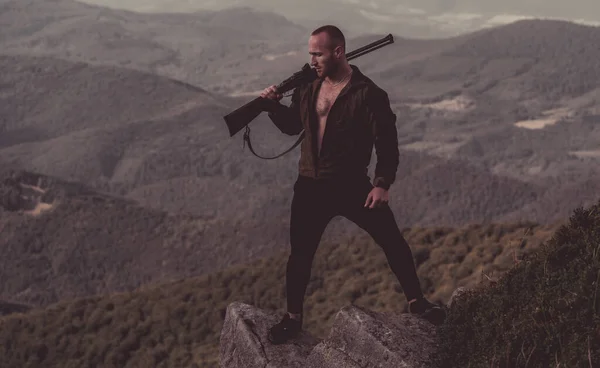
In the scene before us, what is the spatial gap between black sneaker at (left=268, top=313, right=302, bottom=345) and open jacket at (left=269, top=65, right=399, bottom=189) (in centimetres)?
180

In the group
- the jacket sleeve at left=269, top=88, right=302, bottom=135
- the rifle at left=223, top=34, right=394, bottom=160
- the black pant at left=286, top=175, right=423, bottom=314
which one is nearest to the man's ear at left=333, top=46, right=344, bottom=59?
the rifle at left=223, top=34, right=394, bottom=160

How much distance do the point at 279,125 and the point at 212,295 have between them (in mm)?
31777

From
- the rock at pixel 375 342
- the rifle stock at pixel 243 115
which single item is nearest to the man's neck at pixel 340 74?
the rifle stock at pixel 243 115

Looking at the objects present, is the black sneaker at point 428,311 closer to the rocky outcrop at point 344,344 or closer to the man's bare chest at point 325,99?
the rocky outcrop at point 344,344

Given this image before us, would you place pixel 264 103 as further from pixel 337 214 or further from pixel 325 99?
pixel 337 214

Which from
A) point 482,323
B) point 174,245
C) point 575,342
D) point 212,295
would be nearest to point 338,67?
point 482,323

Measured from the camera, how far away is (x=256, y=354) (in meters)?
8.80

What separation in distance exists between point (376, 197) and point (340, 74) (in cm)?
135

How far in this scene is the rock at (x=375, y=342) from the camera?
7.34 meters

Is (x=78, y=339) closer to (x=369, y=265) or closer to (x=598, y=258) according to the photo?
(x=369, y=265)

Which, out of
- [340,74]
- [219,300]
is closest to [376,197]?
[340,74]

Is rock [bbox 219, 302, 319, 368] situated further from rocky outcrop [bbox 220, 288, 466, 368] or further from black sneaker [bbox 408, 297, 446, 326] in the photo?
black sneaker [bbox 408, 297, 446, 326]

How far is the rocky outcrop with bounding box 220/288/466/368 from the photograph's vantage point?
7436 millimetres

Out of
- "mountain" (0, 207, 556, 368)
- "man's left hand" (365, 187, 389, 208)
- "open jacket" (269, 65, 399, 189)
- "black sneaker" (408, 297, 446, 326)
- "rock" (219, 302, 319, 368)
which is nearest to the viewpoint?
"man's left hand" (365, 187, 389, 208)
